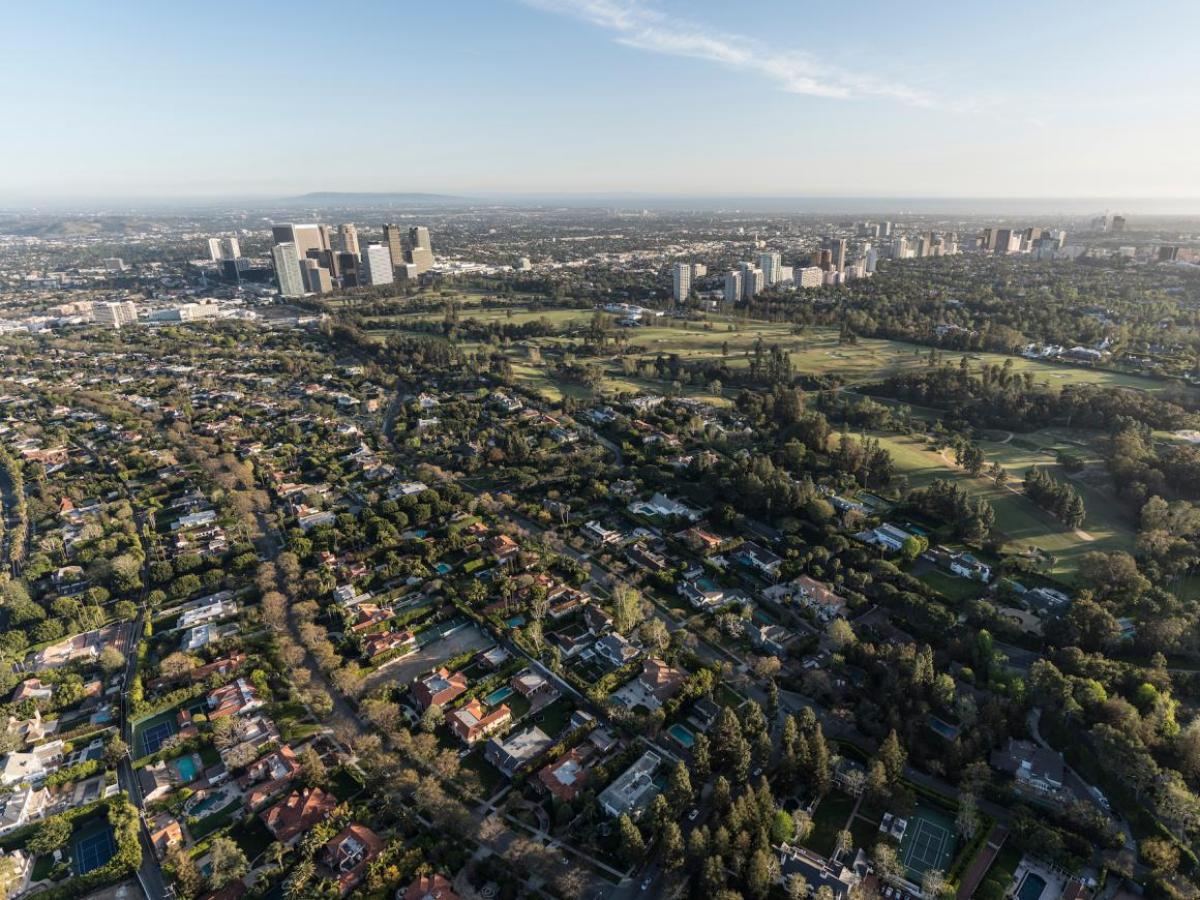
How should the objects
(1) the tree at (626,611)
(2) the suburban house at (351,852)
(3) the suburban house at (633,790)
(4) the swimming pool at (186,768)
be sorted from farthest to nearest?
(1) the tree at (626,611) → (4) the swimming pool at (186,768) → (3) the suburban house at (633,790) → (2) the suburban house at (351,852)

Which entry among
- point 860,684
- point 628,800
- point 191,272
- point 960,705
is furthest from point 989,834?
point 191,272

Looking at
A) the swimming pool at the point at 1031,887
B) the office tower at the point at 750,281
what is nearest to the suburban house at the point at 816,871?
the swimming pool at the point at 1031,887

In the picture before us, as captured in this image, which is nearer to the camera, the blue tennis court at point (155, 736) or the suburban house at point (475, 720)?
the suburban house at point (475, 720)

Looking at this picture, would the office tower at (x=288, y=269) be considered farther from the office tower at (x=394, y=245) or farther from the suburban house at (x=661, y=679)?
the suburban house at (x=661, y=679)

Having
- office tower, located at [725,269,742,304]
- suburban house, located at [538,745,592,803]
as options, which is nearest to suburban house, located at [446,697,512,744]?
suburban house, located at [538,745,592,803]

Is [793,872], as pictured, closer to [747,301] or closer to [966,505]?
[966,505]

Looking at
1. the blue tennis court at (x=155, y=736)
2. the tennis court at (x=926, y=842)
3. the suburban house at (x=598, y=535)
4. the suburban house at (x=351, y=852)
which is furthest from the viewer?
the suburban house at (x=598, y=535)
